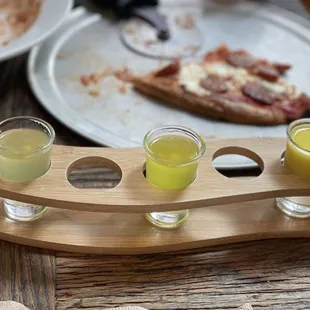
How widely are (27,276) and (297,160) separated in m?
0.41

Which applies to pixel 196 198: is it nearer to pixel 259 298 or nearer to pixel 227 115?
pixel 259 298

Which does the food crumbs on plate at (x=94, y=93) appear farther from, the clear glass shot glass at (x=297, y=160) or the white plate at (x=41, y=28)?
the clear glass shot glass at (x=297, y=160)

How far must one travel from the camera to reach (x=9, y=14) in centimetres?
133

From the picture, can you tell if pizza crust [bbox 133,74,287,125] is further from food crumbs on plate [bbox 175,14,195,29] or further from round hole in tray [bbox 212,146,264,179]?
food crumbs on plate [bbox 175,14,195,29]

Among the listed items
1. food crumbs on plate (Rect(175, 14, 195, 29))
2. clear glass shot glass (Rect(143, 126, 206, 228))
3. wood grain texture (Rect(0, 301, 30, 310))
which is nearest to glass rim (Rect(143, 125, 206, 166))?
clear glass shot glass (Rect(143, 126, 206, 228))

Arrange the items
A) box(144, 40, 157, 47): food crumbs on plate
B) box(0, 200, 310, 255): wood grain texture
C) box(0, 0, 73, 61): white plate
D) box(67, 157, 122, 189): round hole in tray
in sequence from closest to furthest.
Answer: box(0, 200, 310, 255): wood grain texture, box(67, 157, 122, 189): round hole in tray, box(0, 0, 73, 61): white plate, box(144, 40, 157, 47): food crumbs on plate

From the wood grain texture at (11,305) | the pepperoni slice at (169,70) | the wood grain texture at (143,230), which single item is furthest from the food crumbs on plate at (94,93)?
the wood grain texture at (11,305)

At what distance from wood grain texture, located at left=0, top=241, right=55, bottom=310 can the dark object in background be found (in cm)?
68

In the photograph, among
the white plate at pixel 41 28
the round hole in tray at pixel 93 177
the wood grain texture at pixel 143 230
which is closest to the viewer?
the wood grain texture at pixel 143 230

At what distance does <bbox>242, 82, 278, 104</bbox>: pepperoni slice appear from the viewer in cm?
122

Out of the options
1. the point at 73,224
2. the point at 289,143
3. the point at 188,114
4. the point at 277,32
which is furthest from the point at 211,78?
the point at 73,224

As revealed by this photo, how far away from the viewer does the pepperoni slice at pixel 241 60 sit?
1.32m

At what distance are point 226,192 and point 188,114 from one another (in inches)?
14.2

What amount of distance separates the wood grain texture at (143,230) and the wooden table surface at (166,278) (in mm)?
15
